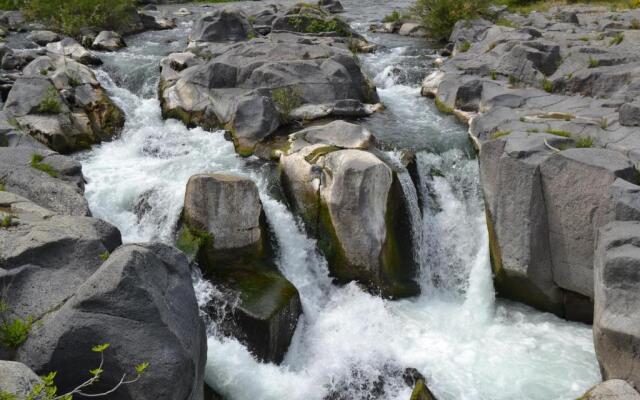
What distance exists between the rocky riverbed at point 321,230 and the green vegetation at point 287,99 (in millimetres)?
91

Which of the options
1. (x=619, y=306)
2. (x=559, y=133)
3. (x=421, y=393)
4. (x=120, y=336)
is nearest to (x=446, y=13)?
(x=559, y=133)

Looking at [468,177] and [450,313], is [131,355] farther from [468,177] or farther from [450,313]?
[468,177]

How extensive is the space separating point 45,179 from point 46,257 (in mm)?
3656

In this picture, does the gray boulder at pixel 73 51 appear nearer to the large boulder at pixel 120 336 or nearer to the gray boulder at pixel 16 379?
the large boulder at pixel 120 336

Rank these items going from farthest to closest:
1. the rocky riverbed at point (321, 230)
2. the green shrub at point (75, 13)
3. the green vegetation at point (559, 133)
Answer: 1. the green shrub at point (75, 13)
2. the green vegetation at point (559, 133)
3. the rocky riverbed at point (321, 230)

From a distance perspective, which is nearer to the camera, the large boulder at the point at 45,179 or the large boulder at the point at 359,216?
the large boulder at the point at 45,179

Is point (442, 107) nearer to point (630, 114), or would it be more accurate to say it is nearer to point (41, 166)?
point (630, 114)

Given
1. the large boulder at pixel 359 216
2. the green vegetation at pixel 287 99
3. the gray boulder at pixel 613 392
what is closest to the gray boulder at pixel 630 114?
the large boulder at pixel 359 216

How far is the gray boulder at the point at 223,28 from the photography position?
76.5 feet

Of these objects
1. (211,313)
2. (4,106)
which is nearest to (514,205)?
(211,313)

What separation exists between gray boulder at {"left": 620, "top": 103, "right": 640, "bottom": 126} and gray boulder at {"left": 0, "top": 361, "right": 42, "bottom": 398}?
12288mm

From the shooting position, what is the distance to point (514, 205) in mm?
10961

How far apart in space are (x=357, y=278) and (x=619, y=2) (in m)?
28.9

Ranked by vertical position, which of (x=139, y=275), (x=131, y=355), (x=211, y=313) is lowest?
(x=211, y=313)
